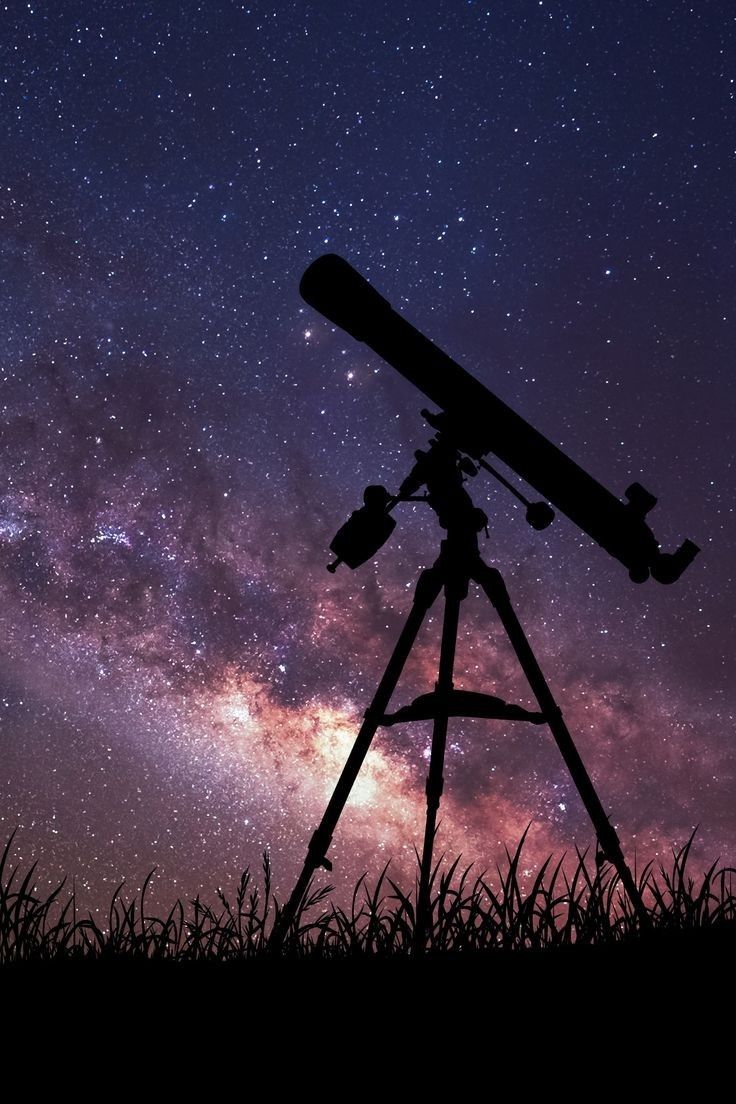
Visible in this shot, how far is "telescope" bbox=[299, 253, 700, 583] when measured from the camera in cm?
347

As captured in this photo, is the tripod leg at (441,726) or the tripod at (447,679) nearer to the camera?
the tripod at (447,679)

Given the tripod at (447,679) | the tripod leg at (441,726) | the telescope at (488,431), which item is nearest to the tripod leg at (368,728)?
the tripod at (447,679)

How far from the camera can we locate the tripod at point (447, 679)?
3.27m

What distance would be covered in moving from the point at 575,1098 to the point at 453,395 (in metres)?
2.78

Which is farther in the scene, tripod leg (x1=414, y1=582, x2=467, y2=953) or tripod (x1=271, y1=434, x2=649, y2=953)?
tripod leg (x1=414, y1=582, x2=467, y2=953)

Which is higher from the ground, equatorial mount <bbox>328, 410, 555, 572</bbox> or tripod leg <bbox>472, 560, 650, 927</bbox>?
equatorial mount <bbox>328, 410, 555, 572</bbox>

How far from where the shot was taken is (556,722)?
340cm

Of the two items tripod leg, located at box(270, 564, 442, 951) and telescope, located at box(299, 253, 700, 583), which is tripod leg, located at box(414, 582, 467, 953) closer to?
tripod leg, located at box(270, 564, 442, 951)

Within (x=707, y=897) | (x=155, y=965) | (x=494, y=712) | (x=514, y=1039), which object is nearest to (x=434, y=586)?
(x=494, y=712)

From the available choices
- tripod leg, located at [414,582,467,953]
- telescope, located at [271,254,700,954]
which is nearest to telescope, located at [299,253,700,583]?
telescope, located at [271,254,700,954]

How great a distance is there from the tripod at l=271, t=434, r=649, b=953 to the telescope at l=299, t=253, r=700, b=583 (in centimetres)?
19

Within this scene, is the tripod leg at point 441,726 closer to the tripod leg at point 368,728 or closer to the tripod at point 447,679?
the tripod at point 447,679

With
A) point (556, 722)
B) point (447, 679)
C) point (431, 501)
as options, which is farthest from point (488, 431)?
point (556, 722)

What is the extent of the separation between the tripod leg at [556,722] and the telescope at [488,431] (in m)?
0.44
